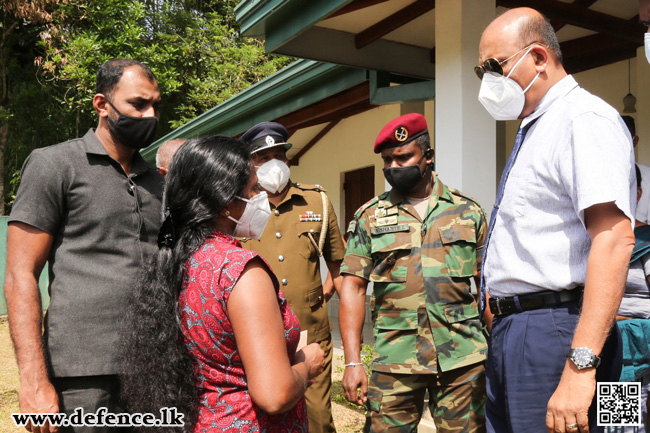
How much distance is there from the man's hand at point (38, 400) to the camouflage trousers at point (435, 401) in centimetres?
149

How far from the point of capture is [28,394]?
2.06 m

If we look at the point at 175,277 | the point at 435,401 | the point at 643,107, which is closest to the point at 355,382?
the point at 435,401

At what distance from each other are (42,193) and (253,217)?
2.69ft

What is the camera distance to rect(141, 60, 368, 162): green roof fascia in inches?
265

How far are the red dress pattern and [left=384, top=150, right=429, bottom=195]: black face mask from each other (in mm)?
1526

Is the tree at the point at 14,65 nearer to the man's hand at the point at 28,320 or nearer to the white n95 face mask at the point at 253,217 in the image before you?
the man's hand at the point at 28,320

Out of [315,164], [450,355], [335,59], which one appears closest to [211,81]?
[315,164]

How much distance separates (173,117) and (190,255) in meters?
19.0

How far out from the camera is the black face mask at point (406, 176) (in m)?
3.14

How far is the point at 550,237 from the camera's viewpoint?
6.17 feet

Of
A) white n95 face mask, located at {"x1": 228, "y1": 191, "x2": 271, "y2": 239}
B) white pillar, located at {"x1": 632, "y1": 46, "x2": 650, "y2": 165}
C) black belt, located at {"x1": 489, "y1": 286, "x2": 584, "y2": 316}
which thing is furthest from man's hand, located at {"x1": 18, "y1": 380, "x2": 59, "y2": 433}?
white pillar, located at {"x1": 632, "y1": 46, "x2": 650, "y2": 165}

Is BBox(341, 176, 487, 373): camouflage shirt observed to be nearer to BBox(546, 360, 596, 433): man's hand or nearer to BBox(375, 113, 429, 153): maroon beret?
BBox(375, 113, 429, 153): maroon beret

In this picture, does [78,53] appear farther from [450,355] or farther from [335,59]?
[450,355]

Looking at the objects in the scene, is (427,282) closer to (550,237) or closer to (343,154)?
(550,237)
